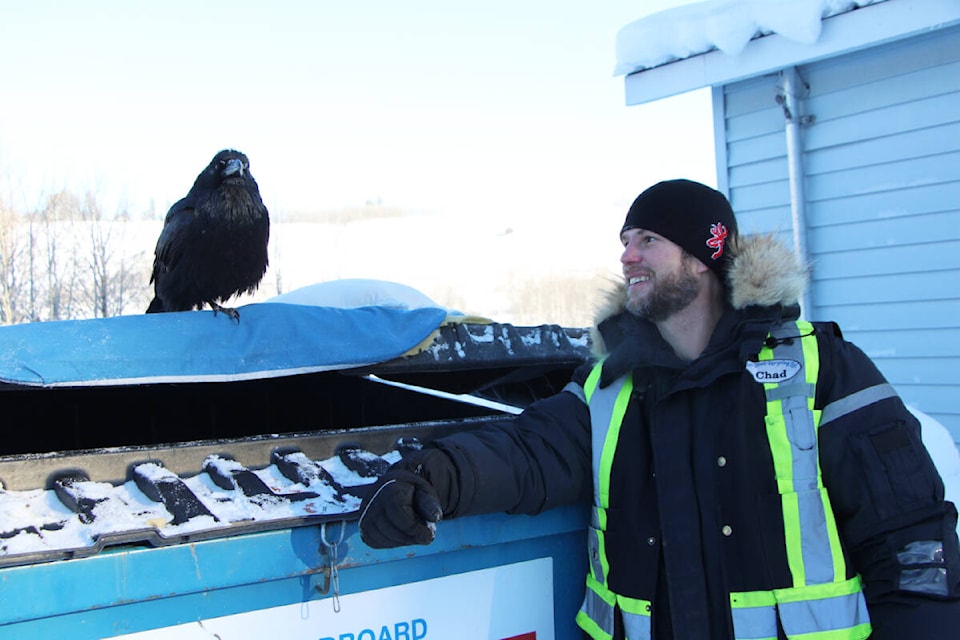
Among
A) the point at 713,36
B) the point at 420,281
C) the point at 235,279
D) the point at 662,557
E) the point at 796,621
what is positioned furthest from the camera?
the point at 420,281

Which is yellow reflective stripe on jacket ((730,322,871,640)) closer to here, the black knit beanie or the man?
the man

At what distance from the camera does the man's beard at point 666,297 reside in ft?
7.29

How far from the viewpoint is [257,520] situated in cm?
164

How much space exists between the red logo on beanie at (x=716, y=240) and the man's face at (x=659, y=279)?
0.19 ft

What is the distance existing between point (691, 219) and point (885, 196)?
3654 mm

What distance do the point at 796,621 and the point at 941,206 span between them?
4.10 meters

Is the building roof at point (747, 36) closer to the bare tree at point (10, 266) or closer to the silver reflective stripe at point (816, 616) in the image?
the silver reflective stripe at point (816, 616)

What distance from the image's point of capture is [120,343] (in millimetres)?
2000

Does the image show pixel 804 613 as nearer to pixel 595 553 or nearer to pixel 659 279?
pixel 595 553

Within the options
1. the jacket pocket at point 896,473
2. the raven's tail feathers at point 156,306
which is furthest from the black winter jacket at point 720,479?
the raven's tail feathers at point 156,306

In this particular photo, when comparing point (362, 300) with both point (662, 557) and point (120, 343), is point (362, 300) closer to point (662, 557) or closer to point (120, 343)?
point (120, 343)

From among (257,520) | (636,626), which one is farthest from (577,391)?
(257,520)

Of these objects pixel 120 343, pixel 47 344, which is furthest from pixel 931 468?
pixel 47 344

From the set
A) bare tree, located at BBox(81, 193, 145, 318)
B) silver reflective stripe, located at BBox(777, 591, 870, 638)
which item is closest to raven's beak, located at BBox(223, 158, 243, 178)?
silver reflective stripe, located at BBox(777, 591, 870, 638)
